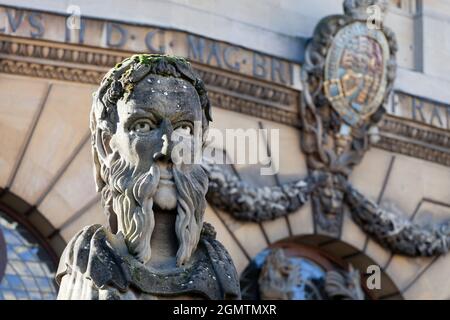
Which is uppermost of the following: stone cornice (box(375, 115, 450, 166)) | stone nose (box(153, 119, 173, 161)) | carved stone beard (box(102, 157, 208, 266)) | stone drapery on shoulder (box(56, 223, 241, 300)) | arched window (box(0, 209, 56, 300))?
stone cornice (box(375, 115, 450, 166))

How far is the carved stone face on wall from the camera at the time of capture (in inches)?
366

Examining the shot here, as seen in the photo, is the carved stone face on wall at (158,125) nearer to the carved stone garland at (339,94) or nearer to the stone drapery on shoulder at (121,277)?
the stone drapery on shoulder at (121,277)

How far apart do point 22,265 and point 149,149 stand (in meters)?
8.63

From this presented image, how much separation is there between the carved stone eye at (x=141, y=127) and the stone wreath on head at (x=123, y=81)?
0.51 feet

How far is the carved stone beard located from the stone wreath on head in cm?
24

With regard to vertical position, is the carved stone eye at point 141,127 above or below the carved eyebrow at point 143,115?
below

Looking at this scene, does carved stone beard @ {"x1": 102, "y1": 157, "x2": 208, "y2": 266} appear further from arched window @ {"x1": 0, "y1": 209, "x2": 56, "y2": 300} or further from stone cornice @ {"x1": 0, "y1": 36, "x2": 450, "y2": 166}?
arched window @ {"x1": 0, "y1": 209, "x2": 56, "y2": 300}

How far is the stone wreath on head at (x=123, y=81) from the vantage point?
31.2ft

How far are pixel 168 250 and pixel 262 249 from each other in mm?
9665

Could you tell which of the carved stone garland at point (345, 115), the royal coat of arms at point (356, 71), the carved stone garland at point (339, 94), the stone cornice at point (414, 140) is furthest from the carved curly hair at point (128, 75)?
the stone cornice at point (414, 140)

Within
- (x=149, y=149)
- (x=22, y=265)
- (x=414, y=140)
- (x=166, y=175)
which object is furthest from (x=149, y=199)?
(x=414, y=140)

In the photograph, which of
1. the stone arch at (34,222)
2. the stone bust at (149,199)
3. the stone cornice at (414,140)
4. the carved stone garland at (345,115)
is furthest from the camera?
the stone cornice at (414,140)

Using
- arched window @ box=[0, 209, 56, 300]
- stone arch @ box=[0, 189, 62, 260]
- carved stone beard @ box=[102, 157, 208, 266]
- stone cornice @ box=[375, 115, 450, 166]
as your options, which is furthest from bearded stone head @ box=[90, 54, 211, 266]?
stone cornice @ box=[375, 115, 450, 166]
